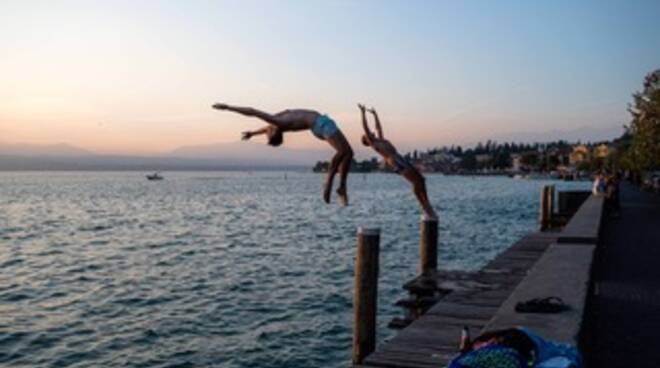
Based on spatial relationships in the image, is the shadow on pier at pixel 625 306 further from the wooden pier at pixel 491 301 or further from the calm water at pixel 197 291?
the calm water at pixel 197 291

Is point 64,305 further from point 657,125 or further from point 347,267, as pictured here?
point 657,125

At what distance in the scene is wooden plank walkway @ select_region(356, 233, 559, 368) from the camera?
8.88 meters

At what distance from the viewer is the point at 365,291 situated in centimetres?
1295

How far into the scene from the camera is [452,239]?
137ft

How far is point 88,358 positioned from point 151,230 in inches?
1521

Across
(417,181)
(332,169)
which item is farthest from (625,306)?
(332,169)

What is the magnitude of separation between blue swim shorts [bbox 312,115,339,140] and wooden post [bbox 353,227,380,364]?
183 inches

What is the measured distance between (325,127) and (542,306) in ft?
11.7

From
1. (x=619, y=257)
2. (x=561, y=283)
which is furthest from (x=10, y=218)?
(x=561, y=283)

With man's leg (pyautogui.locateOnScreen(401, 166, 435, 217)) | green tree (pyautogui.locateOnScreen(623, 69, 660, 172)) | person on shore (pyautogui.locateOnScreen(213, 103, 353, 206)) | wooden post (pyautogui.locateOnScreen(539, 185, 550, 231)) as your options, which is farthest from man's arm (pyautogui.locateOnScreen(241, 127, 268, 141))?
green tree (pyautogui.locateOnScreen(623, 69, 660, 172))

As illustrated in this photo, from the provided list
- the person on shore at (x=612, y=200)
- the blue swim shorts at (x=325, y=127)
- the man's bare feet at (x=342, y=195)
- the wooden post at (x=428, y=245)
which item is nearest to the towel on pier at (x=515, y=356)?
the blue swim shorts at (x=325, y=127)

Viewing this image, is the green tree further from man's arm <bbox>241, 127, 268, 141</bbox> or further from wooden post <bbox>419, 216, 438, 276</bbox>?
man's arm <bbox>241, 127, 268, 141</bbox>

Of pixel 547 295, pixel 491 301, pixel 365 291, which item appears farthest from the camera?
pixel 365 291

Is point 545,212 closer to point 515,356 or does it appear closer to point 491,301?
point 491,301
